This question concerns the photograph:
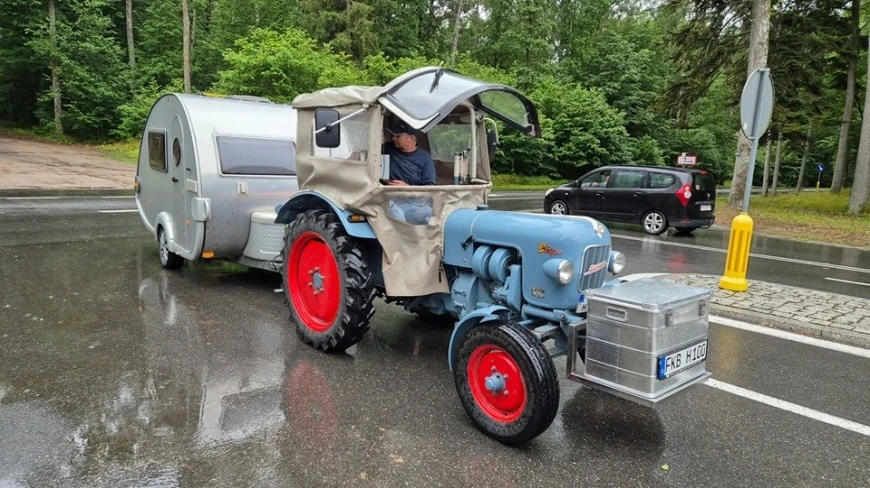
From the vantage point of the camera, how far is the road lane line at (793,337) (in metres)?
5.21

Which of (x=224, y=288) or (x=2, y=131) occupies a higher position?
(x=2, y=131)

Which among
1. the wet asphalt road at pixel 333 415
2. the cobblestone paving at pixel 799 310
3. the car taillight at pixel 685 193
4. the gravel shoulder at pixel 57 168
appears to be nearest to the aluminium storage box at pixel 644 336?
the wet asphalt road at pixel 333 415

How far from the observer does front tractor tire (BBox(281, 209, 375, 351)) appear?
441cm

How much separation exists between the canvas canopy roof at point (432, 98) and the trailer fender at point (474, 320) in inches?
51.5

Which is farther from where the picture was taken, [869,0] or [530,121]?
[869,0]

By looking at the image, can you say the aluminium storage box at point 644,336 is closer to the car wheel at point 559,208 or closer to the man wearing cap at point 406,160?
the man wearing cap at point 406,160

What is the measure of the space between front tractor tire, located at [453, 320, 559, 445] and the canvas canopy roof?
1.51 meters

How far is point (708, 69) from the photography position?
2091 cm

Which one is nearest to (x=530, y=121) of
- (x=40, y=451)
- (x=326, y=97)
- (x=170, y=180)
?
(x=326, y=97)

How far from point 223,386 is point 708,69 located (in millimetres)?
21926

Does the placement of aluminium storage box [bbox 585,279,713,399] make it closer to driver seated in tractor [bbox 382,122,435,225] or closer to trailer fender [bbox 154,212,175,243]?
driver seated in tractor [bbox 382,122,435,225]

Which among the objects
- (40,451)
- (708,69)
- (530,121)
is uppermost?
(708,69)

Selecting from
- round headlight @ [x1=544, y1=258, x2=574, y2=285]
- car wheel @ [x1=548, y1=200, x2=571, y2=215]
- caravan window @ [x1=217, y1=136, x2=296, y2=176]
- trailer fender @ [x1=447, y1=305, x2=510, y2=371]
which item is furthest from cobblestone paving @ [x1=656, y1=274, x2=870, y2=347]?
car wheel @ [x1=548, y1=200, x2=571, y2=215]

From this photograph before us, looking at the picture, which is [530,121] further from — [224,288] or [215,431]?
[224,288]
